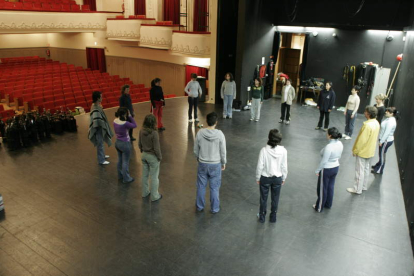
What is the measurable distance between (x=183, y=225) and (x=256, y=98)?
18.0 feet

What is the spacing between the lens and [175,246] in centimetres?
400

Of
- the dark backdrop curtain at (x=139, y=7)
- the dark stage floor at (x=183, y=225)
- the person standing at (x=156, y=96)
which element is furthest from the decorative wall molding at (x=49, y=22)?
the person standing at (x=156, y=96)

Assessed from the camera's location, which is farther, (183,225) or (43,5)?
(43,5)

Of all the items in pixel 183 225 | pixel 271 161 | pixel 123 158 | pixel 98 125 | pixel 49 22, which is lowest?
pixel 183 225

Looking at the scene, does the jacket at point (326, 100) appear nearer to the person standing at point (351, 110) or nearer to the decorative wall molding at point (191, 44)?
the person standing at point (351, 110)

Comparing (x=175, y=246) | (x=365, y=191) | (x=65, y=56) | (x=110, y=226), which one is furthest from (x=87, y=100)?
(x=65, y=56)

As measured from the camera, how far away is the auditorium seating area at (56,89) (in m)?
10.6

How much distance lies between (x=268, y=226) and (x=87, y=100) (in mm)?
8862

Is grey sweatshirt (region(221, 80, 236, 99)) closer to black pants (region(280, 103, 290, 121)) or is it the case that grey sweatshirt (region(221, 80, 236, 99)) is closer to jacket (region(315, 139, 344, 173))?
black pants (region(280, 103, 290, 121))

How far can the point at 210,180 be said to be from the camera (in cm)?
449

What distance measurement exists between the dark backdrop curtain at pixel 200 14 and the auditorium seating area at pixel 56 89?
4.47 metres

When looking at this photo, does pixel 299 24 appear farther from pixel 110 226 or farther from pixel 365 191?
pixel 110 226

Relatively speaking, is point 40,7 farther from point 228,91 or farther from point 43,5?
point 228,91

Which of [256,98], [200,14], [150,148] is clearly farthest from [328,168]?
[200,14]
